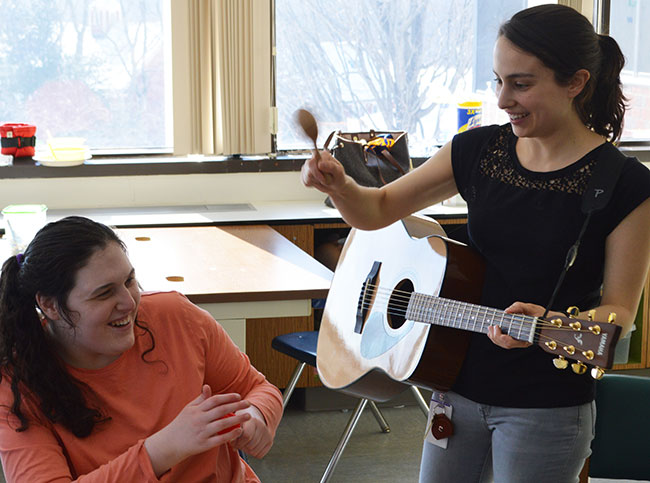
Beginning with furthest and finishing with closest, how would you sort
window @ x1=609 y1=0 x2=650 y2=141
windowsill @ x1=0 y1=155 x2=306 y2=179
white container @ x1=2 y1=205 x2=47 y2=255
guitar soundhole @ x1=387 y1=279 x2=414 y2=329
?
1. window @ x1=609 y1=0 x2=650 y2=141
2. windowsill @ x1=0 y1=155 x2=306 y2=179
3. white container @ x1=2 y1=205 x2=47 y2=255
4. guitar soundhole @ x1=387 y1=279 x2=414 y2=329

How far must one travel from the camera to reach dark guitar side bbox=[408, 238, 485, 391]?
1715mm

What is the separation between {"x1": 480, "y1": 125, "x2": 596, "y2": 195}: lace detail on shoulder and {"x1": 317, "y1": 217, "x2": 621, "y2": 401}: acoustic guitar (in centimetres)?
19

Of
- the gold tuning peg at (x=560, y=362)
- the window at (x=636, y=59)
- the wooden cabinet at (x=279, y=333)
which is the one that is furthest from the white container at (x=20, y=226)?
the window at (x=636, y=59)

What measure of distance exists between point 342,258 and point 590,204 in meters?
1.07

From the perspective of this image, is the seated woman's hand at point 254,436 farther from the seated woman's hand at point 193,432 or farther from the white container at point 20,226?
the white container at point 20,226

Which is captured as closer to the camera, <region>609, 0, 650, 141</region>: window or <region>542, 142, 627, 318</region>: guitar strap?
<region>542, 142, 627, 318</region>: guitar strap

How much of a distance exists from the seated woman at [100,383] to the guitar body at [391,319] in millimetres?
363

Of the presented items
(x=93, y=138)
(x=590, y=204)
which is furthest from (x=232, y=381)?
(x=93, y=138)

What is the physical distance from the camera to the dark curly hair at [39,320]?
4.90ft

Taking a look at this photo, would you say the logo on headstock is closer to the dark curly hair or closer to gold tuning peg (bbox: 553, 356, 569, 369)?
gold tuning peg (bbox: 553, 356, 569, 369)

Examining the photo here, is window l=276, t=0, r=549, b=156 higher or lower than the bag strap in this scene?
higher

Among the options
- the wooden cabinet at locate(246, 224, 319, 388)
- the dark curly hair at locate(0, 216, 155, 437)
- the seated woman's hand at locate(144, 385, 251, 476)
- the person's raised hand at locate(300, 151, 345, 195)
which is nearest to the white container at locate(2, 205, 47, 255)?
the wooden cabinet at locate(246, 224, 319, 388)

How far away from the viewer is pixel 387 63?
4191 millimetres

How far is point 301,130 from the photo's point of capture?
5.25 feet
